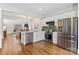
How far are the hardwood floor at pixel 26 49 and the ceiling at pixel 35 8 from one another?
34.2 inches

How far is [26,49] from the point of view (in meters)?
2.86

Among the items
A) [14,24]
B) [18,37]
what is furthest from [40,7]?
[18,37]

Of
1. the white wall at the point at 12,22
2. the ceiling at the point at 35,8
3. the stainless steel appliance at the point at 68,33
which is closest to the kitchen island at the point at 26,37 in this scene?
the white wall at the point at 12,22

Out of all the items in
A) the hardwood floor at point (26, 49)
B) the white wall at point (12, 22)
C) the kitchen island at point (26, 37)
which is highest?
the white wall at point (12, 22)

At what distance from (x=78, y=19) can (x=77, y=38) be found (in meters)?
0.60

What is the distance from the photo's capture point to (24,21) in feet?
9.47

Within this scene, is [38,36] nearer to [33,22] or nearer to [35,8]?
[33,22]

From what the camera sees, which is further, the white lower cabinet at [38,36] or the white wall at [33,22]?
the white lower cabinet at [38,36]

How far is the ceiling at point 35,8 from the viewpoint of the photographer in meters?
2.80

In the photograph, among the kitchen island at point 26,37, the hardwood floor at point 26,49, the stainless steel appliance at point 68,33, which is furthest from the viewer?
the kitchen island at point 26,37

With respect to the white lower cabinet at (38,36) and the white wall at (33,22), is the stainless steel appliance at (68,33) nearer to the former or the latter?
the white lower cabinet at (38,36)

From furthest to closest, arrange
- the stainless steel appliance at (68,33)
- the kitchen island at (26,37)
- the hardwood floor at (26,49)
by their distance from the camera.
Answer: the kitchen island at (26,37) < the stainless steel appliance at (68,33) < the hardwood floor at (26,49)

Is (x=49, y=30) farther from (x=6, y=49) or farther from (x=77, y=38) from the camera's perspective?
(x=6, y=49)

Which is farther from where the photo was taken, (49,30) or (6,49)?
(49,30)
